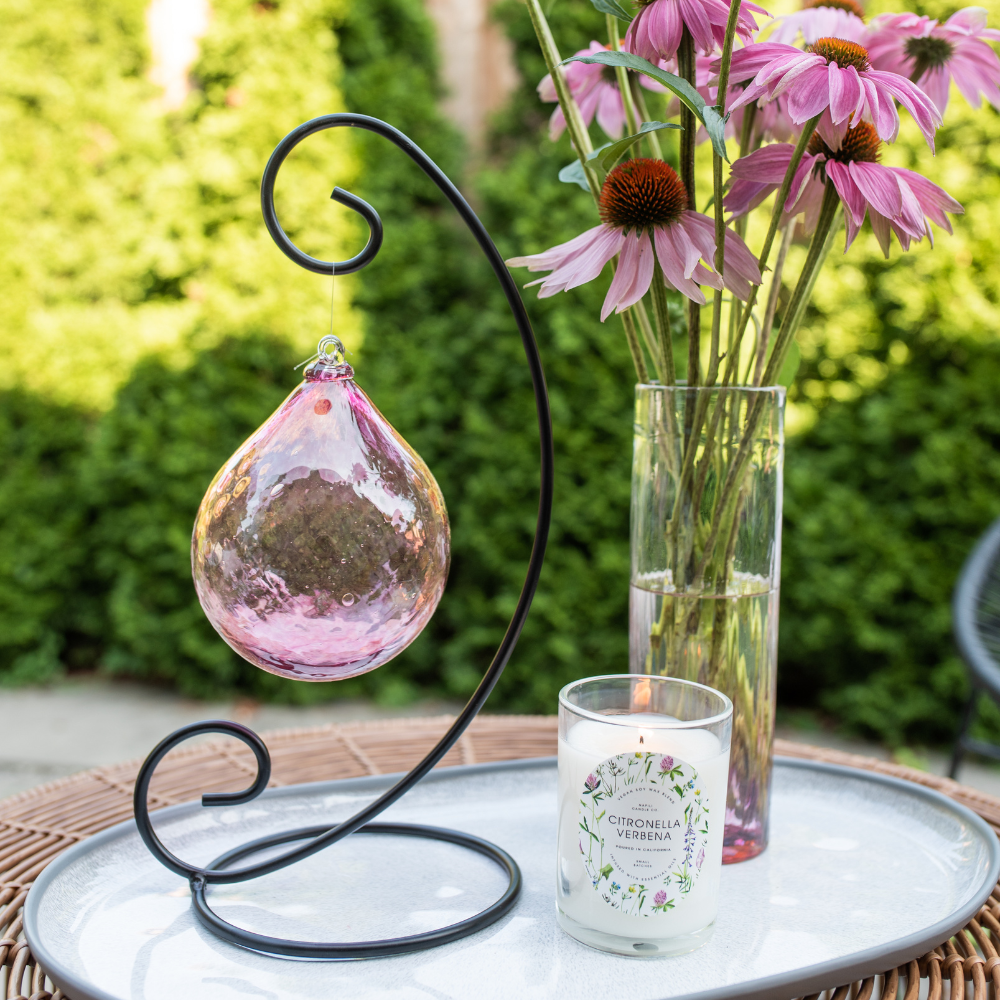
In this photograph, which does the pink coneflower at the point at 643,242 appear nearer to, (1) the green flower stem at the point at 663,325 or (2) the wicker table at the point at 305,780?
(1) the green flower stem at the point at 663,325

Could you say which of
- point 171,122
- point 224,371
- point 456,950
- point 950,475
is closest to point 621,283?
point 456,950

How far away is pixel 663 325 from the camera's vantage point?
0.72 metres

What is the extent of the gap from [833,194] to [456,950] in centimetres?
57

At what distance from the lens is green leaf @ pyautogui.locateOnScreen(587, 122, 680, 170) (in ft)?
1.94

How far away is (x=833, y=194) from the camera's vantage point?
2.29ft

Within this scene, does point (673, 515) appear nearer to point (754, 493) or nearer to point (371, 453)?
point (754, 493)

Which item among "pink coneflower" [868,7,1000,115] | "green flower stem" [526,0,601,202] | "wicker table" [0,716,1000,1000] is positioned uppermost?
"pink coneflower" [868,7,1000,115]

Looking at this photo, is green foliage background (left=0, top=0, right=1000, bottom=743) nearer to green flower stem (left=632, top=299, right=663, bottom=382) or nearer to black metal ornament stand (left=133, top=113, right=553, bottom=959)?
green flower stem (left=632, top=299, right=663, bottom=382)

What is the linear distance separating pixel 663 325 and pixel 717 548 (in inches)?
6.7

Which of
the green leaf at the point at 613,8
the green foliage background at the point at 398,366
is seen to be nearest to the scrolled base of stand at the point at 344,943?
the green leaf at the point at 613,8

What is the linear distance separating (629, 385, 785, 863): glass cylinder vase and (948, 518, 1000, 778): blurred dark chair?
2.20 feet

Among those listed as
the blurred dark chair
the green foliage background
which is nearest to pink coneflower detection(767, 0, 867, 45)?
the blurred dark chair

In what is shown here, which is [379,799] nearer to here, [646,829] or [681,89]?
[646,829]

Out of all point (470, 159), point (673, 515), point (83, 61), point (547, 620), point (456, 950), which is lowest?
point (547, 620)
